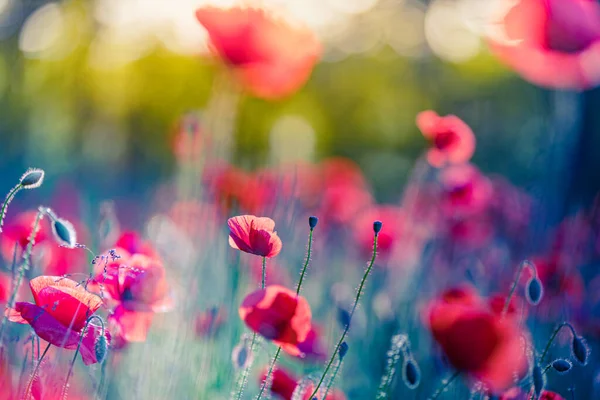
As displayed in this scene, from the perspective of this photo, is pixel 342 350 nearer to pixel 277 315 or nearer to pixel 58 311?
pixel 277 315

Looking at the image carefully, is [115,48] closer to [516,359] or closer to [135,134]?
[135,134]

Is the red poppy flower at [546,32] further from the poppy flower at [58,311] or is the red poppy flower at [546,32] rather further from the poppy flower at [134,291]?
the poppy flower at [58,311]

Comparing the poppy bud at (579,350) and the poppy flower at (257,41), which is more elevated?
the poppy flower at (257,41)

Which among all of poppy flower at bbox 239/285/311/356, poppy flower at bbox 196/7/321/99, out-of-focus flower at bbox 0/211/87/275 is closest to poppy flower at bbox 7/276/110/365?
poppy flower at bbox 239/285/311/356

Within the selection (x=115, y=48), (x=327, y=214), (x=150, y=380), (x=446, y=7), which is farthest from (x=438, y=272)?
(x=446, y=7)

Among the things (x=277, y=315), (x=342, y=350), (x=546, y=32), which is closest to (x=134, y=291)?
(x=277, y=315)

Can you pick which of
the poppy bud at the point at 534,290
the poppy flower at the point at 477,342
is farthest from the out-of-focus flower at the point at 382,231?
the poppy flower at the point at 477,342
